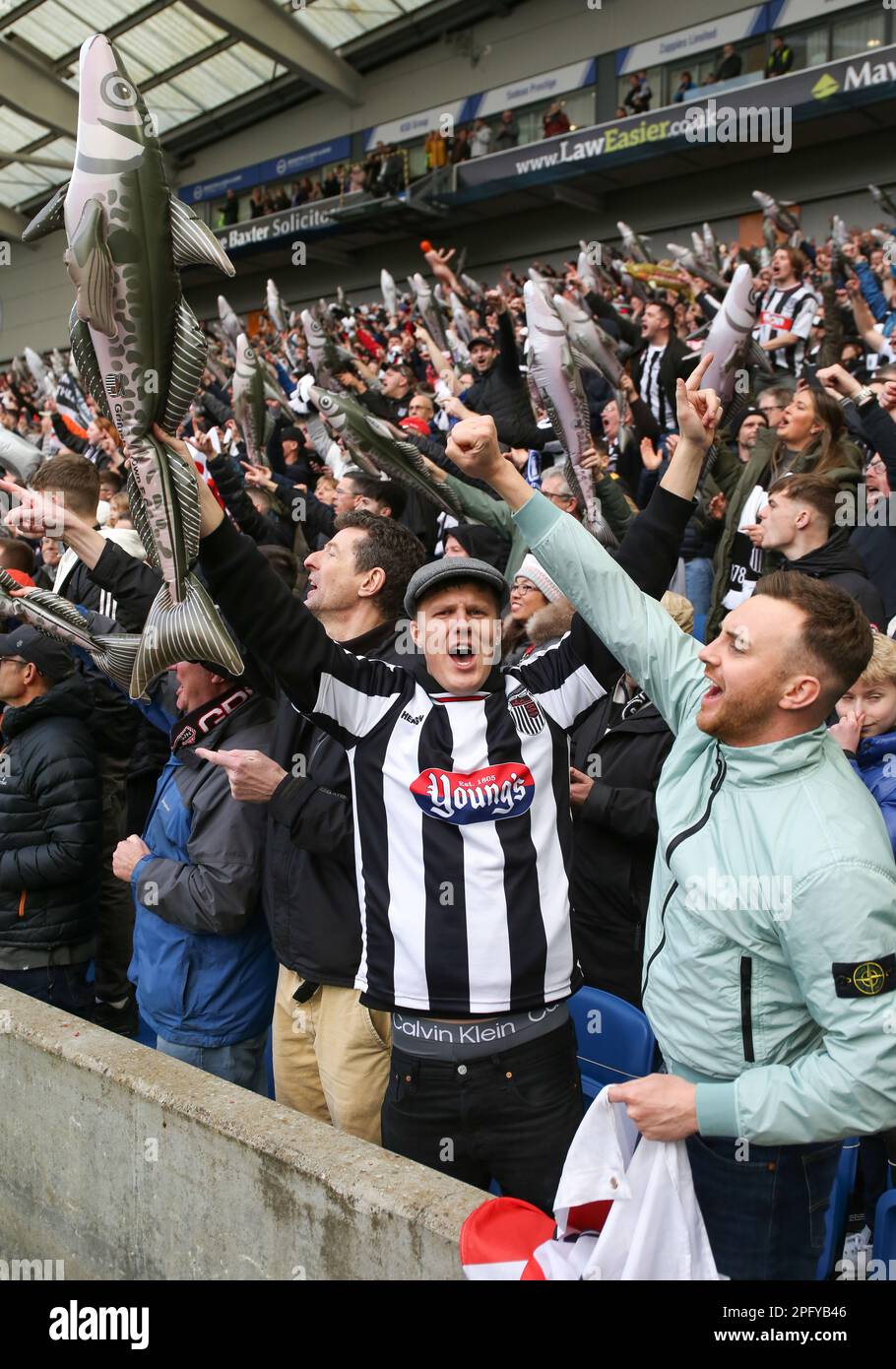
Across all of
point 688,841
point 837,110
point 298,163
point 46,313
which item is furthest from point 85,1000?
point 46,313

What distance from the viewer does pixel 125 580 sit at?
110 inches

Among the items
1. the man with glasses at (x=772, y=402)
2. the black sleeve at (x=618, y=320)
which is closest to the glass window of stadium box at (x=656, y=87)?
the black sleeve at (x=618, y=320)

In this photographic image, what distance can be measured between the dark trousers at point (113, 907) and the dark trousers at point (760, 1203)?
2837mm

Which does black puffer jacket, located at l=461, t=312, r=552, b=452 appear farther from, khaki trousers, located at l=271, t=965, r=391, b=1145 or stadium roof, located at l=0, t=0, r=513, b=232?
stadium roof, located at l=0, t=0, r=513, b=232

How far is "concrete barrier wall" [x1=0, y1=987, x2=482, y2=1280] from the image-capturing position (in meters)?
1.92

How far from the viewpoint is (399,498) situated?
506 cm

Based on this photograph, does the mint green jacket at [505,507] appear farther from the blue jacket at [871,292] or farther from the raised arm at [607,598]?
the blue jacket at [871,292]

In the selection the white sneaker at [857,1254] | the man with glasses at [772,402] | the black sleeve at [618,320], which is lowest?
the white sneaker at [857,1254]

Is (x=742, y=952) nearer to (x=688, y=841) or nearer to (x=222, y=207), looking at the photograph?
(x=688, y=841)

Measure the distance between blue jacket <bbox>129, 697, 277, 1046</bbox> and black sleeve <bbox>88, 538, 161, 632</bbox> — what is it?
1.15ft

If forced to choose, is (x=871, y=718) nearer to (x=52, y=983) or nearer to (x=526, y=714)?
(x=526, y=714)

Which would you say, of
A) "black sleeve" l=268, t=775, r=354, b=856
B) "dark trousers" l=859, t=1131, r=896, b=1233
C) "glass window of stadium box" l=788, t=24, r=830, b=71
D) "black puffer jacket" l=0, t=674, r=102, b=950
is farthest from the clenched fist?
"glass window of stadium box" l=788, t=24, r=830, b=71

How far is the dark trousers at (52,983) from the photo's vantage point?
3.44 m
